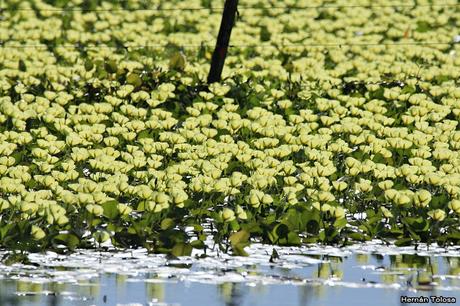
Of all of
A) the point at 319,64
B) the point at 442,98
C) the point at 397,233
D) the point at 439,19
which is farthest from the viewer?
the point at 439,19

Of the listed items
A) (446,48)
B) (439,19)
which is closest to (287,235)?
(446,48)

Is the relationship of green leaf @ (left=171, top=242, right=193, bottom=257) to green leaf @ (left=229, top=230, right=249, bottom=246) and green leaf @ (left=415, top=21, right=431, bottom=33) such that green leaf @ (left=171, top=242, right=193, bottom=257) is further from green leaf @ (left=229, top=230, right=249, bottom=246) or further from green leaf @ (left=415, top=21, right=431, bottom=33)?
green leaf @ (left=415, top=21, right=431, bottom=33)

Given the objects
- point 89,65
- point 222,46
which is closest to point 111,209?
point 222,46

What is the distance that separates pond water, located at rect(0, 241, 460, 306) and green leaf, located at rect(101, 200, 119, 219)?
450 mm

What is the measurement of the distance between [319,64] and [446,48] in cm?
185

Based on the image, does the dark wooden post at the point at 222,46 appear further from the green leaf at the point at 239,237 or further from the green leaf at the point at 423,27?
the green leaf at the point at 239,237

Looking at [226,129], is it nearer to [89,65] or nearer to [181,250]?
[89,65]

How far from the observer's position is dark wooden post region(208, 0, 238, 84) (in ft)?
45.6

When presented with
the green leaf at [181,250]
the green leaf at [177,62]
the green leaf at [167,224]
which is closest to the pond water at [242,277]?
the green leaf at [181,250]

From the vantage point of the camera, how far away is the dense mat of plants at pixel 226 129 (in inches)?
380

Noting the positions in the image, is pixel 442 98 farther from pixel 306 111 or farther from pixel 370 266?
pixel 370 266

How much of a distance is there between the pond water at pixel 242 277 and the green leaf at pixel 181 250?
4 centimetres

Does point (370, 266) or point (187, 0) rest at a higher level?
point (187, 0)

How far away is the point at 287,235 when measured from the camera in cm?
951
